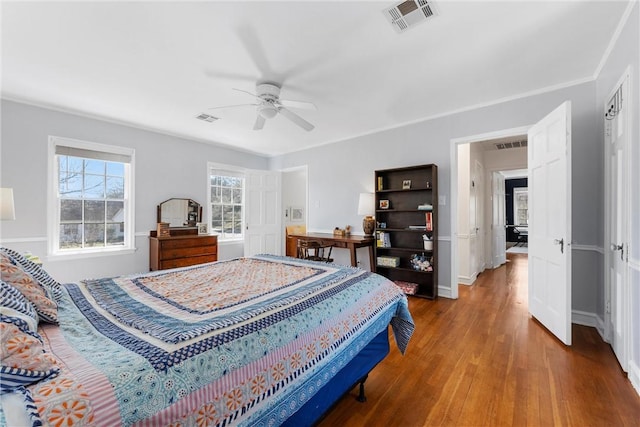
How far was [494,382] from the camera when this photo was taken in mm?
1923

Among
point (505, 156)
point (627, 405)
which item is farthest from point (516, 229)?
point (627, 405)

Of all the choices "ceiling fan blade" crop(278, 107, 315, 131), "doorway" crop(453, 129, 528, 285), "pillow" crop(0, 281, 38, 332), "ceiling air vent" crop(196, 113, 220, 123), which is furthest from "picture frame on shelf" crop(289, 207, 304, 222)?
"pillow" crop(0, 281, 38, 332)

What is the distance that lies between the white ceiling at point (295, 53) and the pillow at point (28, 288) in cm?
178

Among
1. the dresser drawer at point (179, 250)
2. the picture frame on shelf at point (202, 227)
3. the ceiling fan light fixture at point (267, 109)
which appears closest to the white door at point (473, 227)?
the ceiling fan light fixture at point (267, 109)

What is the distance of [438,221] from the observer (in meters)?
3.88

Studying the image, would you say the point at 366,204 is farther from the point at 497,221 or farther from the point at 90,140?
the point at 90,140

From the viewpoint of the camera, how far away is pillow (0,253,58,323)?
41.7 inches

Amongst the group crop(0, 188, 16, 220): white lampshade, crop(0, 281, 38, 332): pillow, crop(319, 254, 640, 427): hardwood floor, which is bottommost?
crop(319, 254, 640, 427): hardwood floor

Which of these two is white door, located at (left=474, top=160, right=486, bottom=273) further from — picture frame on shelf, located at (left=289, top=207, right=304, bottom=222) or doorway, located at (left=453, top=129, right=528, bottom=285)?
picture frame on shelf, located at (left=289, top=207, right=304, bottom=222)

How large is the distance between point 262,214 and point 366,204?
2.25 metres

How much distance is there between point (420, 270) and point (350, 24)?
310cm

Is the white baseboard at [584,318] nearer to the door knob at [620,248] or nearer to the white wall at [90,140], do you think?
the door knob at [620,248]

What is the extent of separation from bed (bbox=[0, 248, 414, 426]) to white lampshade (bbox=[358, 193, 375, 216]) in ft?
8.53

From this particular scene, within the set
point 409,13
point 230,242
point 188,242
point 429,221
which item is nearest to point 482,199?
point 429,221
